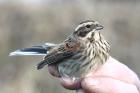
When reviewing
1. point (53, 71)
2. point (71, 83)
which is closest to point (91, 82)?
point (71, 83)

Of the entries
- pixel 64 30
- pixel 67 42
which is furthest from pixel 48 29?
pixel 67 42

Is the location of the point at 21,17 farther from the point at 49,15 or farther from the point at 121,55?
the point at 121,55

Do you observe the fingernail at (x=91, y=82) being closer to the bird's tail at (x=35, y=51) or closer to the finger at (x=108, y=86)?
the finger at (x=108, y=86)

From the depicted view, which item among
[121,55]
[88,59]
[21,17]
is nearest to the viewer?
[88,59]

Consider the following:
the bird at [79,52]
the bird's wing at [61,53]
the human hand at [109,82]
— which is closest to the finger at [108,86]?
the human hand at [109,82]

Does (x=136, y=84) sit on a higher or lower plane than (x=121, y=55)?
higher

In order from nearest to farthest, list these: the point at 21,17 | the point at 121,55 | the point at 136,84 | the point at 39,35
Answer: the point at 136,84, the point at 121,55, the point at 39,35, the point at 21,17

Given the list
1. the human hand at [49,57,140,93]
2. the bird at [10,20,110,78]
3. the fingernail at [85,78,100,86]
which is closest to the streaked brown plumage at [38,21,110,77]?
the bird at [10,20,110,78]

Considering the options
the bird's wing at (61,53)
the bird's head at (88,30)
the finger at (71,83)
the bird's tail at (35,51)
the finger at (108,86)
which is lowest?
the finger at (71,83)
